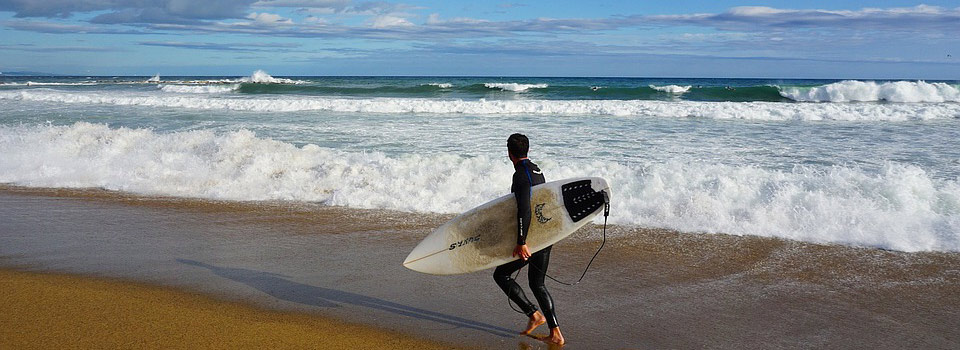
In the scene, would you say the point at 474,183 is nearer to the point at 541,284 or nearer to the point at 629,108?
the point at 541,284

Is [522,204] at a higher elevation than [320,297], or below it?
higher

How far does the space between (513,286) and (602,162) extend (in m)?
5.69

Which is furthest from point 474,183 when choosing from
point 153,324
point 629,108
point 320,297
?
point 629,108

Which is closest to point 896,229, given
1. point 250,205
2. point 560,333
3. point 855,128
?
point 560,333

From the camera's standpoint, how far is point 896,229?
5961 millimetres

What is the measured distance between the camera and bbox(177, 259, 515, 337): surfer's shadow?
3.98m

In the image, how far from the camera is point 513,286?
370 centimetres

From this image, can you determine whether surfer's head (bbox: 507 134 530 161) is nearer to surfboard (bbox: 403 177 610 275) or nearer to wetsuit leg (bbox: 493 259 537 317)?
surfboard (bbox: 403 177 610 275)

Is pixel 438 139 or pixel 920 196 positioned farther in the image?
pixel 438 139

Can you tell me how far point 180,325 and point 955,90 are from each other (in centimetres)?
3047

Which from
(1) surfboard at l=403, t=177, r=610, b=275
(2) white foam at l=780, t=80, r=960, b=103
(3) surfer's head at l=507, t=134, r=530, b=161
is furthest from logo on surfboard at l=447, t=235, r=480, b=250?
(2) white foam at l=780, t=80, r=960, b=103

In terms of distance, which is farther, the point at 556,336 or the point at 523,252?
the point at 556,336

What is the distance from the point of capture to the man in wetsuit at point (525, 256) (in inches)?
135

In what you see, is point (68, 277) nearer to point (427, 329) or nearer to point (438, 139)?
point (427, 329)
